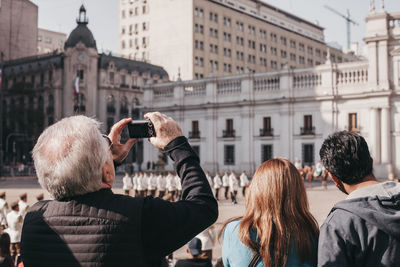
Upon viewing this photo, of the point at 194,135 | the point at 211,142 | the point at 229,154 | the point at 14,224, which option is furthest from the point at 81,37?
the point at 14,224

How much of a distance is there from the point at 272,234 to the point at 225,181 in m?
22.0

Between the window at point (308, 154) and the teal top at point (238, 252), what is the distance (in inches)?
1545

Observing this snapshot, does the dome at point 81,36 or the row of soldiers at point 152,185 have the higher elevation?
the dome at point 81,36

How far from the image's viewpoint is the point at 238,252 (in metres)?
2.90

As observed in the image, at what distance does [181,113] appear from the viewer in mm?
48250

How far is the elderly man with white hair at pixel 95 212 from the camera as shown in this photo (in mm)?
2246

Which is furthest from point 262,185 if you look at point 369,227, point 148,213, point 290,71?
point 290,71

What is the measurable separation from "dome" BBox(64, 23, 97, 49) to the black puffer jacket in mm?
59497

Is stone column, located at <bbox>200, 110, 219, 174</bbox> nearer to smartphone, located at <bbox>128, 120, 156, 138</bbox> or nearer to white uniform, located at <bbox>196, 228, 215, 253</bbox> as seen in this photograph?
white uniform, located at <bbox>196, 228, 215, 253</bbox>

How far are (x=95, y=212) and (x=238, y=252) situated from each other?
108cm

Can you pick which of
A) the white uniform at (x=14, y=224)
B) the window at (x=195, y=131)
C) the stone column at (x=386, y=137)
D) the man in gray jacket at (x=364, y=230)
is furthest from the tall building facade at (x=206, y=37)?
the man in gray jacket at (x=364, y=230)

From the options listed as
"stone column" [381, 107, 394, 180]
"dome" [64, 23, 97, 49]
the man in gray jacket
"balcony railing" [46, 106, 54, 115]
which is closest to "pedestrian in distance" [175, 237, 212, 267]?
the man in gray jacket

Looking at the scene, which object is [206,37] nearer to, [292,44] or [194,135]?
[292,44]

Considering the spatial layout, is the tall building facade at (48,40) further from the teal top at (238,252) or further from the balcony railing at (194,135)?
the teal top at (238,252)
